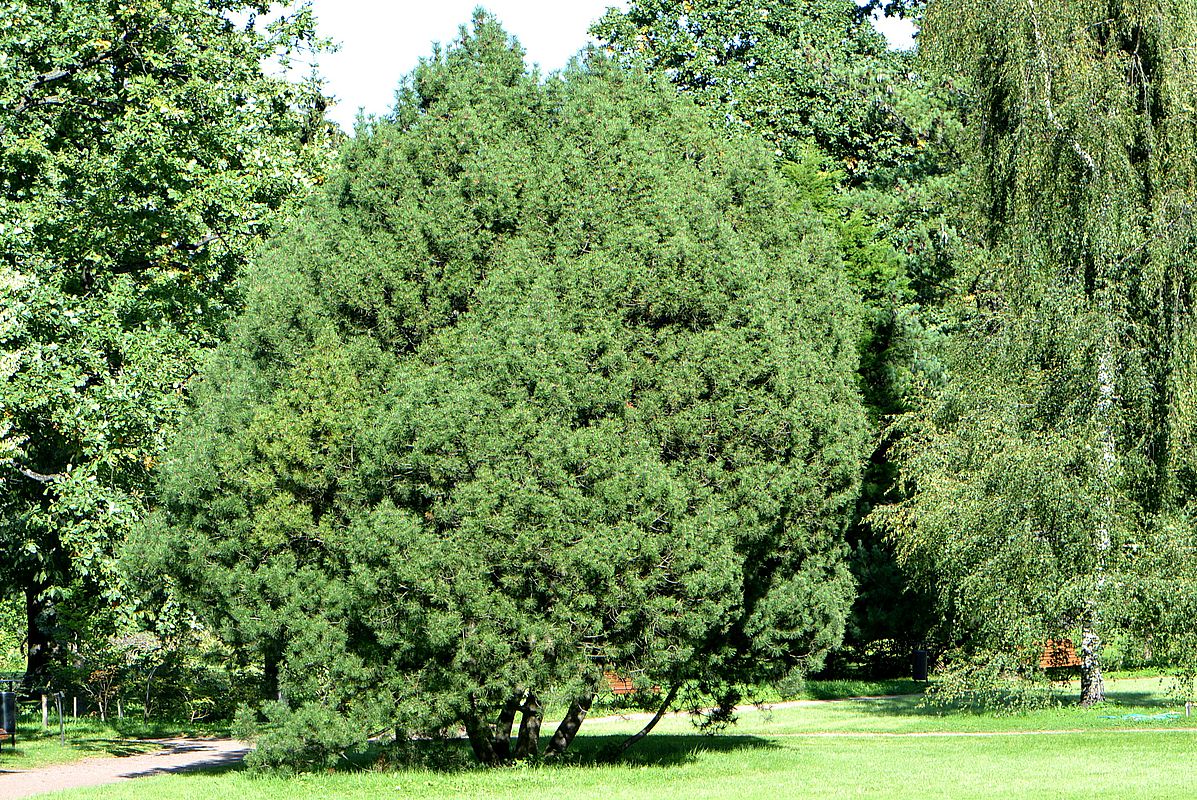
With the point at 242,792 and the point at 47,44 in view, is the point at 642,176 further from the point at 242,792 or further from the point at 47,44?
the point at 47,44

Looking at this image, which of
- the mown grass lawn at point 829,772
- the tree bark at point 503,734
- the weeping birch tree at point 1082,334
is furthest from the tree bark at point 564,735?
the weeping birch tree at point 1082,334

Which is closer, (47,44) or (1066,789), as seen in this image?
(1066,789)

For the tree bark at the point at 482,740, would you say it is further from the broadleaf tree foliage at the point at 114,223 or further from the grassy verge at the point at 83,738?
the grassy verge at the point at 83,738

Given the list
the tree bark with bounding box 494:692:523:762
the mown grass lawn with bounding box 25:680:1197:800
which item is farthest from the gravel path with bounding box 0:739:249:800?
the tree bark with bounding box 494:692:523:762

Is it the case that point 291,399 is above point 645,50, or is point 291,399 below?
below

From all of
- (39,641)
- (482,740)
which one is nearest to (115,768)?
(482,740)

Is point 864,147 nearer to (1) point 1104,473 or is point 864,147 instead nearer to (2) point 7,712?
(1) point 1104,473

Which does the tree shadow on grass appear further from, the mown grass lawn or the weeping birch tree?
the weeping birch tree

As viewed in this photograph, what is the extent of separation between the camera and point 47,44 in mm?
19172

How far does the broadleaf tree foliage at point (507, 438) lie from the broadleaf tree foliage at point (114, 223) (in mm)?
3054

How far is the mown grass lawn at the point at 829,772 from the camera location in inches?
512

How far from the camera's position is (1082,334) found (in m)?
17.0

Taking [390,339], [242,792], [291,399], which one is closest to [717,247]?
[390,339]

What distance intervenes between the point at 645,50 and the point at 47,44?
69.3 feet
